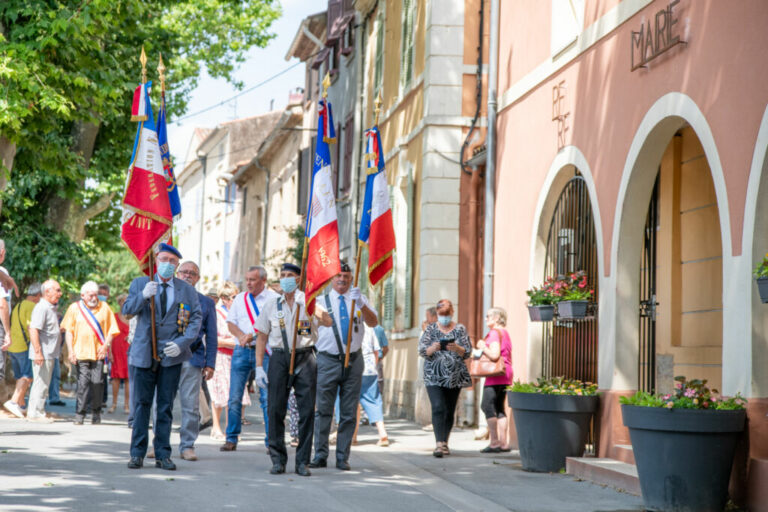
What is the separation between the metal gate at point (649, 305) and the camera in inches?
438

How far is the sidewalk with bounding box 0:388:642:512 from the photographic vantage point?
26.3 feet

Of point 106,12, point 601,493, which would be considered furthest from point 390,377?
point 601,493

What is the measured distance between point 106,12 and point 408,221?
6264mm

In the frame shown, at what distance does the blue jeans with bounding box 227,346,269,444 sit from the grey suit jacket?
6.35 feet

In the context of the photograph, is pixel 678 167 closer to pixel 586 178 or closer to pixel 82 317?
pixel 586 178

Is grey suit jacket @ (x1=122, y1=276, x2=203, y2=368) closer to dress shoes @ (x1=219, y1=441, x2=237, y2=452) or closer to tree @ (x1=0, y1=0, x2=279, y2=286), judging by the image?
dress shoes @ (x1=219, y1=441, x2=237, y2=452)

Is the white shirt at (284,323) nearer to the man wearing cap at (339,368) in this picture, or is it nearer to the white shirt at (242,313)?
the man wearing cap at (339,368)

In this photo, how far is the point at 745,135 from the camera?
8.51 m

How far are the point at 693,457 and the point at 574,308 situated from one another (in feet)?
12.7

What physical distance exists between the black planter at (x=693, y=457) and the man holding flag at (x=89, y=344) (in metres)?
8.99

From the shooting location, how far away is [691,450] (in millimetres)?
8055

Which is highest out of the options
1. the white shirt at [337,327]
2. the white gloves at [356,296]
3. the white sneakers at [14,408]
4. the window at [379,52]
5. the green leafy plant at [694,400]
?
the window at [379,52]

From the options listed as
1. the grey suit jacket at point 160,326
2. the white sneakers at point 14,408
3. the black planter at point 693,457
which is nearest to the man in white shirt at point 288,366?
the grey suit jacket at point 160,326

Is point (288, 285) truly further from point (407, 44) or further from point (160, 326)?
point (407, 44)
